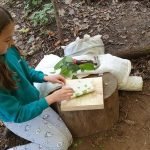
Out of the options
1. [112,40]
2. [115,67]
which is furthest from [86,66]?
[112,40]

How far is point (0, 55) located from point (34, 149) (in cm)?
92

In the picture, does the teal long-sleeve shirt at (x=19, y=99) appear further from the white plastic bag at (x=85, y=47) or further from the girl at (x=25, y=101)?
the white plastic bag at (x=85, y=47)

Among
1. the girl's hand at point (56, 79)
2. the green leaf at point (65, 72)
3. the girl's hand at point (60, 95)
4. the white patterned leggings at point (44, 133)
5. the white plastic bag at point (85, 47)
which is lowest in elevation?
the white patterned leggings at point (44, 133)

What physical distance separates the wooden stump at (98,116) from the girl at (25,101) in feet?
0.33

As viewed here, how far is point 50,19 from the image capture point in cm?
441

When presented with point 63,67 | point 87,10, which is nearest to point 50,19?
point 87,10

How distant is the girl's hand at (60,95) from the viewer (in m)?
2.47

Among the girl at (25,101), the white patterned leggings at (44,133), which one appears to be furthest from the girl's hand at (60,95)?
the white patterned leggings at (44,133)

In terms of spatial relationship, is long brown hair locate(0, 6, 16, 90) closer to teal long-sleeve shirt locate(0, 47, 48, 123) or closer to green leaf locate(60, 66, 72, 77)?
teal long-sleeve shirt locate(0, 47, 48, 123)

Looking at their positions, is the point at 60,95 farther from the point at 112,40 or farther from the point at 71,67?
the point at 112,40

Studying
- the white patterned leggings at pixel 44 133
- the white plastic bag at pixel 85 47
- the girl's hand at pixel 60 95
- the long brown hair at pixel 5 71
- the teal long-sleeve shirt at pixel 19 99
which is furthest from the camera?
the white plastic bag at pixel 85 47

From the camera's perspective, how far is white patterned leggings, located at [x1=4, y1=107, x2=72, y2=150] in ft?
8.80

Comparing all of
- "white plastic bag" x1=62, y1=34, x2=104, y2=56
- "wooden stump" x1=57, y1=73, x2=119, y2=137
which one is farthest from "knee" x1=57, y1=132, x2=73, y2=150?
"white plastic bag" x1=62, y1=34, x2=104, y2=56

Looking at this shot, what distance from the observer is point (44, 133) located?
2688 millimetres
